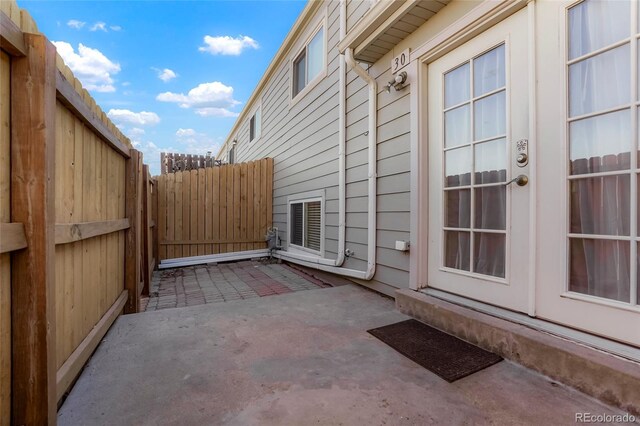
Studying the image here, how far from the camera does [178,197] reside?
567 centimetres

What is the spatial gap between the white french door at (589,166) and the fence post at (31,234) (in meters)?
2.45

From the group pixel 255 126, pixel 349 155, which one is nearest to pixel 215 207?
pixel 349 155

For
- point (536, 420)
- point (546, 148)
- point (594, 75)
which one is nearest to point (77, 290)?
point (536, 420)

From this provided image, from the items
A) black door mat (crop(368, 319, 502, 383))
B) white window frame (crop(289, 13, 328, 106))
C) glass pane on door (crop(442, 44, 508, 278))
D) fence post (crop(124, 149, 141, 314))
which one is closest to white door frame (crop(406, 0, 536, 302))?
glass pane on door (crop(442, 44, 508, 278))

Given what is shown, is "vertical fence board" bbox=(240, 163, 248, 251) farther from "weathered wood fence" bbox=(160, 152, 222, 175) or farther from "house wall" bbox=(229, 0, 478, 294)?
"weathered wood fence" bbox=(160, 152, 222, 175)

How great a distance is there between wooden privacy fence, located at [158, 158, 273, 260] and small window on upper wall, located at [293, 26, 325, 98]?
1797 mm

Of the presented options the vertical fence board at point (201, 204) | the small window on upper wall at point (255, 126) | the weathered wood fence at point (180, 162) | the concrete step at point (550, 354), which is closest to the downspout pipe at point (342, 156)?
the concrete step at point (550, 354)

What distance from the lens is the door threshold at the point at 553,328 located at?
143 centimetres

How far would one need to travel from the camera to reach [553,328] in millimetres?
1695

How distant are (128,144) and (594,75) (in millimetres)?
3579

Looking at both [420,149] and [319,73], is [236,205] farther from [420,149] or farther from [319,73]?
[420,149]

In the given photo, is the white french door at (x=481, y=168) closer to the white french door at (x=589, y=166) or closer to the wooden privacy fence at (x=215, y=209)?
the white french door at (x=589, y=166)

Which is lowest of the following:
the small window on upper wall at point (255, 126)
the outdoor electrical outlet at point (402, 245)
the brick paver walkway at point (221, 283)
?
the brick paver walkway at point (221, 283)

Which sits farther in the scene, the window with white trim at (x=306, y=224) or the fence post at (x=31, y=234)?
the window with white trim at (x=306, y=224)
